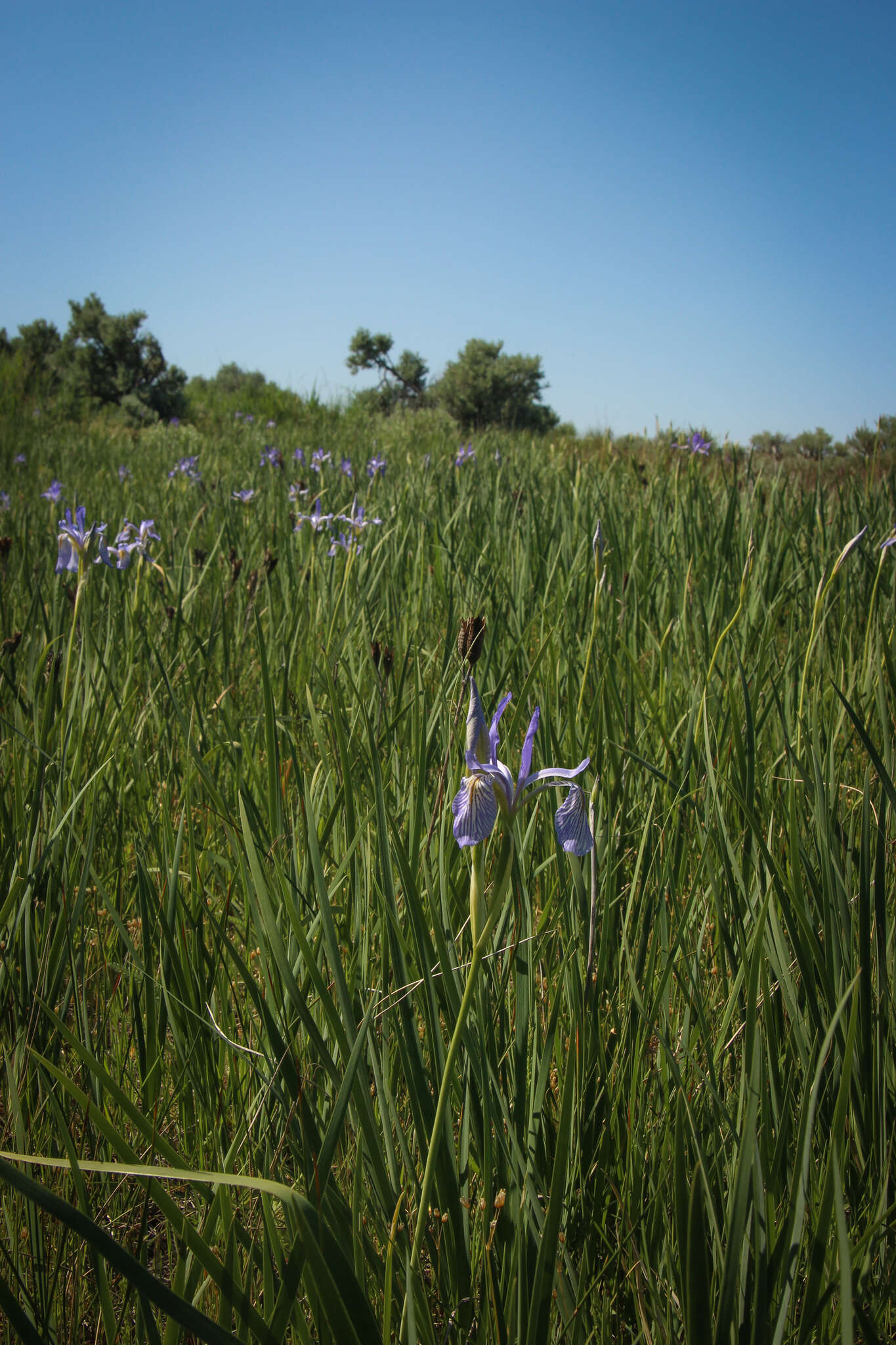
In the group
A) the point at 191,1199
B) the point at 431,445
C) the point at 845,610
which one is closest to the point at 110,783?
the point at 191,1199

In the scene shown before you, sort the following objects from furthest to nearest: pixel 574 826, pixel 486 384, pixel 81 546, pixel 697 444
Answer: pixel 486 384 → pixel 697 444 → pixel 81 546 → pixel 574 826

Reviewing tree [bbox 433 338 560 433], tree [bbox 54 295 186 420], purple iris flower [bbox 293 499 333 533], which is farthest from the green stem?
tree [bbox 433 338 560 433]

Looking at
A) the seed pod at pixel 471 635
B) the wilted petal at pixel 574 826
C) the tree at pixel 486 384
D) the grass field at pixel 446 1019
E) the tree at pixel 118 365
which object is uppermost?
the tree at pixel 486 384

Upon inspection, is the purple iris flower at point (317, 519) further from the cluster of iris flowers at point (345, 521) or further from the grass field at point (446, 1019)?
the grass field at point (446, 1019)

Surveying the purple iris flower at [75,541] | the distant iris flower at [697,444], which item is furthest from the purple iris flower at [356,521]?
the distant iris flower at [697,444]

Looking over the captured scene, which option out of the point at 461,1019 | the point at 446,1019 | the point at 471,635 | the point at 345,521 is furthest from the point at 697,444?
the point at 461,1019

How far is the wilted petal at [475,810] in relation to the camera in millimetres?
598

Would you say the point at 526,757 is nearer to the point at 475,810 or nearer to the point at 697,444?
the point at 475,810

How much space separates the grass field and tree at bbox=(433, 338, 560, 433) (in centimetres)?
2088

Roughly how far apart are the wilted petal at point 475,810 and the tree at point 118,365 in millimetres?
15953

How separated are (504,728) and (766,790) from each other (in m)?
0.56

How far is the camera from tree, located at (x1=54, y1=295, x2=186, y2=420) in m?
14.7

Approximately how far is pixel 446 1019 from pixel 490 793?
1.46 ft

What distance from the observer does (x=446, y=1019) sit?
0.91 m
